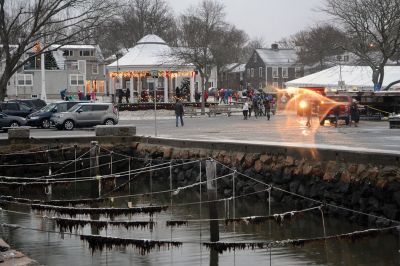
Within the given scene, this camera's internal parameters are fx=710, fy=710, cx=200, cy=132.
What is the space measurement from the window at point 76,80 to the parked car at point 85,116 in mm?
47208

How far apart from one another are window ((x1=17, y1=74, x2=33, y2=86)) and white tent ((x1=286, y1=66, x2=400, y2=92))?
Result: 3360 centimetres

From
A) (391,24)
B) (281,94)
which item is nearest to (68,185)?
(391,24)

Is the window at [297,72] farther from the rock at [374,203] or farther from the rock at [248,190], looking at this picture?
the rock at [374,203]

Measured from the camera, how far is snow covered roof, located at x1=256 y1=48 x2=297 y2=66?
4676 inches

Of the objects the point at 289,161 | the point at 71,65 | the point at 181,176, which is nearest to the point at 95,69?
the point at 71,65

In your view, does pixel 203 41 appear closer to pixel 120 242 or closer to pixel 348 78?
pixel 348 78

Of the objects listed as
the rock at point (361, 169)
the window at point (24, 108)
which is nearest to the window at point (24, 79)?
the window at point (24, 108)

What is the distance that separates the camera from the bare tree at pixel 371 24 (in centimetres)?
5331

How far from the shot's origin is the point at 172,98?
65.2 meters

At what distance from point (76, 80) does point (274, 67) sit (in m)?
41.1

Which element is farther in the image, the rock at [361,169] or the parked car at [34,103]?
the parked car at [34,103]

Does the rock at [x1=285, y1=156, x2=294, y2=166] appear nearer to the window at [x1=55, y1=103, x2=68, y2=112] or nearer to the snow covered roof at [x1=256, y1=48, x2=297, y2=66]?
the window at [x1=55, y1=103, x2=68, y2=112]

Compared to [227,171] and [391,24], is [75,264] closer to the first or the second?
[227,171]

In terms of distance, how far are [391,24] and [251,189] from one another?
3330 centimetres
